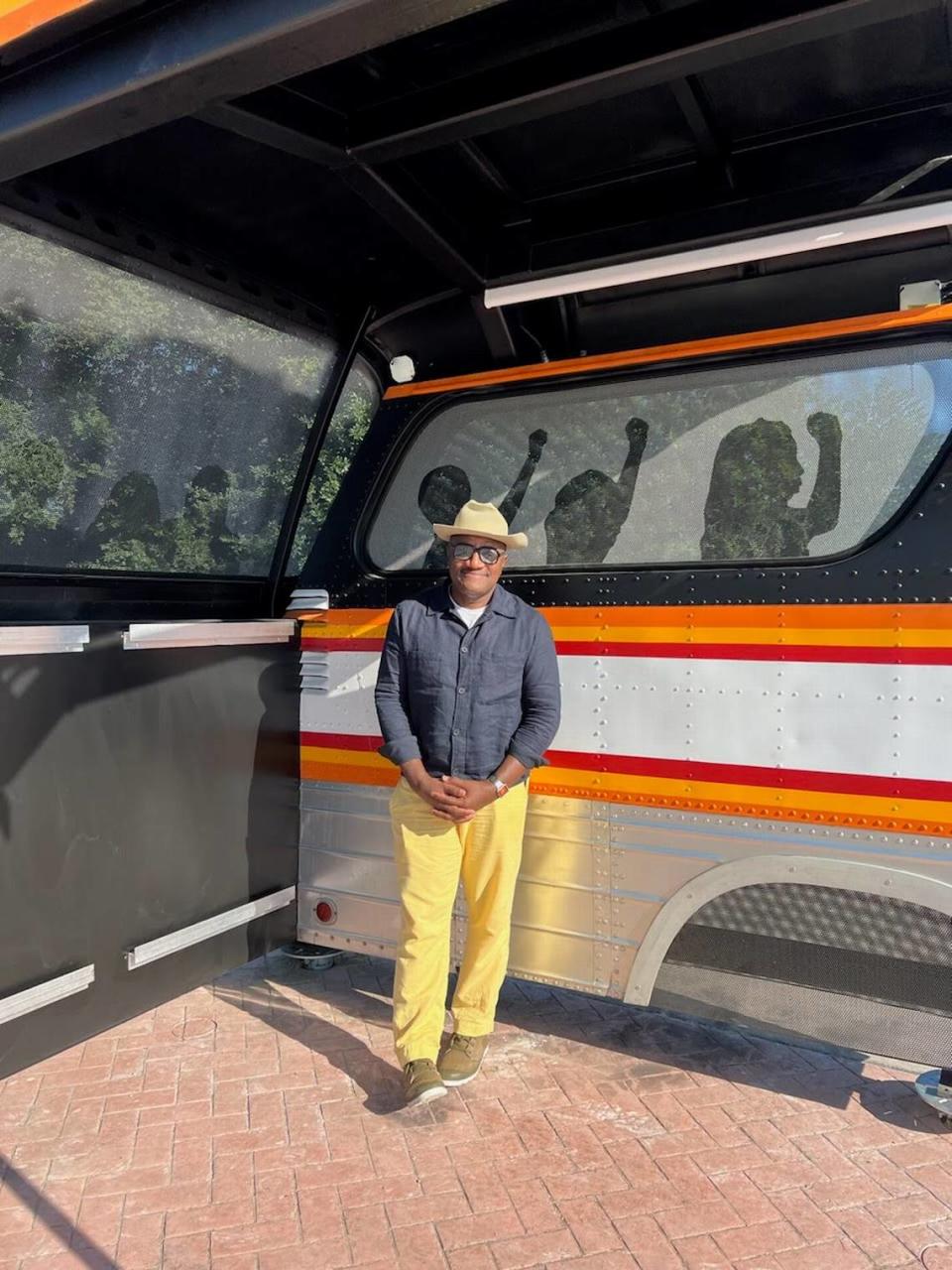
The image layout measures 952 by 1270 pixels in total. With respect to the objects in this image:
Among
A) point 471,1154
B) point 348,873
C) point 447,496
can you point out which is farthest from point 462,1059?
point 447,496

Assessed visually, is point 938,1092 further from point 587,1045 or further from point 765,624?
point 765,624

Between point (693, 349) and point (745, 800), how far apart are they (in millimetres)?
1464

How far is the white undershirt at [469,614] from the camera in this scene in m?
3.15

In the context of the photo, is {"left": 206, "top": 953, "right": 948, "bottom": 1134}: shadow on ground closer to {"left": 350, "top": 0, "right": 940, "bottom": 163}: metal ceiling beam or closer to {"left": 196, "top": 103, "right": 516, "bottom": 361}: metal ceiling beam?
{"left": 196, "top": 103, "right": 516, "bottom": 361}: metal ceiling beam

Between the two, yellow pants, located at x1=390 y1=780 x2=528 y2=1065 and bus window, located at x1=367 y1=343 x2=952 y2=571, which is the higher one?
bus window, located at x1=367 y1=343 x2=952 y2=571

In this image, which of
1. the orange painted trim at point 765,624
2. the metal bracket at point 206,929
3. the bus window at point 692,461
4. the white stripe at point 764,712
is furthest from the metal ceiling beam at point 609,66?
the metal bracket at point 206,929

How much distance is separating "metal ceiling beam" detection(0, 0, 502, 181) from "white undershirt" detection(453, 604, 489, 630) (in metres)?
1.61

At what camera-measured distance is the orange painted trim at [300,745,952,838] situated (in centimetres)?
269

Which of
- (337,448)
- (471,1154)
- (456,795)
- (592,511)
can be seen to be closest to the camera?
(471,1154)

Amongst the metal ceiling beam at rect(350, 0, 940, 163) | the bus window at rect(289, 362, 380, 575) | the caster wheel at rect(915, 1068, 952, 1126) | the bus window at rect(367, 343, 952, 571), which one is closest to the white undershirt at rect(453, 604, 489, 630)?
the bus window at rect(367, 343, 952, 571)

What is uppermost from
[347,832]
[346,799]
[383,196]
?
[383,196]

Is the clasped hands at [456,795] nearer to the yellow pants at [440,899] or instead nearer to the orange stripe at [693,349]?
the yellow pants at [440,899]

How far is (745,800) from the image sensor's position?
292 centimetres

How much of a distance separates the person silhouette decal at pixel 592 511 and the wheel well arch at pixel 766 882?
110 cm
